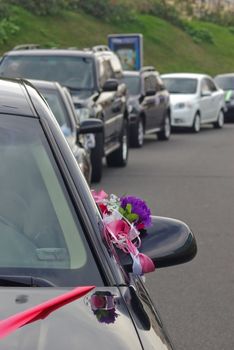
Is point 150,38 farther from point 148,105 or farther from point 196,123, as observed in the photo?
point 148,105

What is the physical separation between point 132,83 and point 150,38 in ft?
94.6

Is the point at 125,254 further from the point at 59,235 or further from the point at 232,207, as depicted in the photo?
the point at 232,207

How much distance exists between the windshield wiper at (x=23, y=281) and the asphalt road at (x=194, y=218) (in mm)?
3016

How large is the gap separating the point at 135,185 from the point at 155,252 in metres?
10.5

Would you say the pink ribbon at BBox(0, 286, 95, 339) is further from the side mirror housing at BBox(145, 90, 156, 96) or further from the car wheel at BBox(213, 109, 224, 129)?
the car wheel at BBox(213, 109, 224, 129)

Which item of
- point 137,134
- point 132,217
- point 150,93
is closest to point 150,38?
point 150,93

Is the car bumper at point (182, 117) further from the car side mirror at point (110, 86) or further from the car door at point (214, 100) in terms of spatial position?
the car side mirror at point (110, 86)

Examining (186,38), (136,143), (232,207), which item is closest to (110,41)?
(136,143)

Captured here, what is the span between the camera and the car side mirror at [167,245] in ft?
11.9

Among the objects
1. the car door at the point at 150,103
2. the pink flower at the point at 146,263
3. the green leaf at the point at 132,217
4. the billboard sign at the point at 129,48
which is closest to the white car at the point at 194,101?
the car door at the point at 150,103

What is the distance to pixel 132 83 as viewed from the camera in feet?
73.3

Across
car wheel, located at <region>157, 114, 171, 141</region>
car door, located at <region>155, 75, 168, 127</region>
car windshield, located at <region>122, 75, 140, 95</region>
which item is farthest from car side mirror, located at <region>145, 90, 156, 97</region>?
car wheel, located at <region>157, 114, 171, 141</region>

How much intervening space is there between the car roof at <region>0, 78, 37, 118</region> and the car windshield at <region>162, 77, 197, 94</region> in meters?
23.0

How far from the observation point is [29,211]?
3377 millimetres
